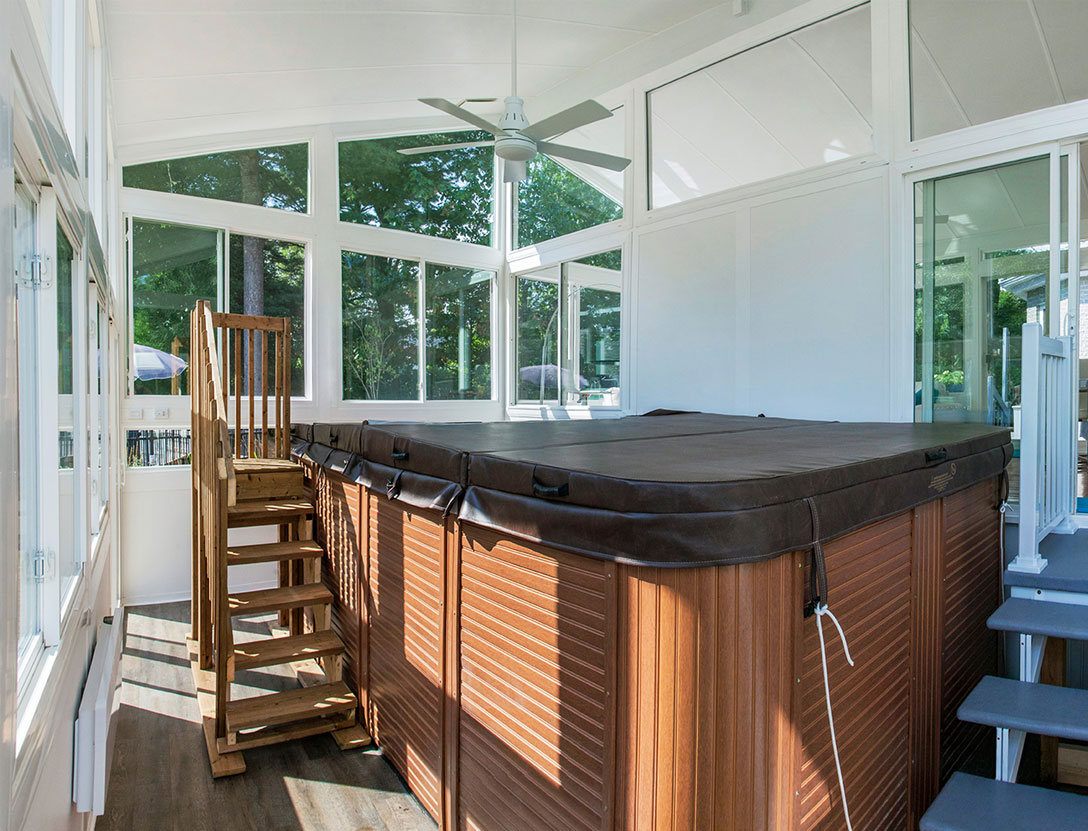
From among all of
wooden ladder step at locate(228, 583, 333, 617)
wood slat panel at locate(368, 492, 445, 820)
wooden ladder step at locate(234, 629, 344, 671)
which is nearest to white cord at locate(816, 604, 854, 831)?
wood slat panel at locate(368, 492, 445, 820)

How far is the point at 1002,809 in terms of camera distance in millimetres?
1761

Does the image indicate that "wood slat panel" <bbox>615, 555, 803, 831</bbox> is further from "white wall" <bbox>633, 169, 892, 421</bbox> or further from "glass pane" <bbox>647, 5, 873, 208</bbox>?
"glass pane" <bbox>647, 5, 873, 208</bbox>

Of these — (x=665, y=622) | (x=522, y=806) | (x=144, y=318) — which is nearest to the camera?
(x=665, y=622)

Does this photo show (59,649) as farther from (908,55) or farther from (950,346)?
(908,55)

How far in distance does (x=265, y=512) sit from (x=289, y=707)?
0.98 metres

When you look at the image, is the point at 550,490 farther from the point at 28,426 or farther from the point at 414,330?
the point at 414,330

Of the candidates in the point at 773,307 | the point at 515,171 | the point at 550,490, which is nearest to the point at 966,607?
the point at 550,490

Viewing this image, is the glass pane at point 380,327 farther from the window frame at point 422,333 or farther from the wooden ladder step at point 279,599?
the wooden ladder step at point 279,599

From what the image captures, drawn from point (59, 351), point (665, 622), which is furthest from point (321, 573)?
point (665, 622)

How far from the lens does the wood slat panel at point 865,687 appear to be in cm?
162

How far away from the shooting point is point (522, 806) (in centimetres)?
181

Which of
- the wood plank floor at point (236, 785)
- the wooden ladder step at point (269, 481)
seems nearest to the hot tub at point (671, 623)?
the wood plank floor at point (236, 785)

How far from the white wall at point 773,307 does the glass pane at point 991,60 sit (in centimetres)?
50

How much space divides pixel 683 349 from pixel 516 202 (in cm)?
290
